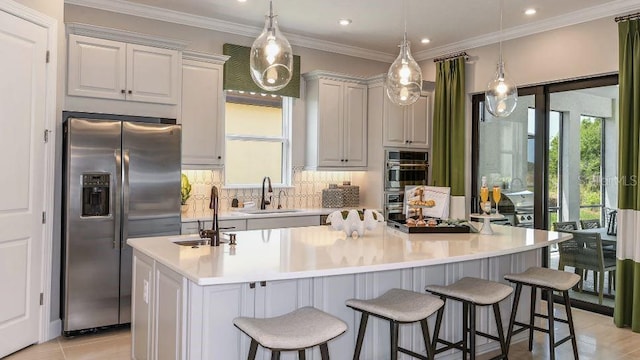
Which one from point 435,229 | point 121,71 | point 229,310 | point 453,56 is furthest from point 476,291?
point 453,56

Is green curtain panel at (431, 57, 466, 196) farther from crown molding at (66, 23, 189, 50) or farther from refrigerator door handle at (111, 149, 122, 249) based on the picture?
refrigerator door handle at (111, 149, 122, 249)

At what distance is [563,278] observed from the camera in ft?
11.1

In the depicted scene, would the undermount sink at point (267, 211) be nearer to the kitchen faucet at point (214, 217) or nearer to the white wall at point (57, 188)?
the white wall at point (57, 188)

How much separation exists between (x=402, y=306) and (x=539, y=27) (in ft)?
13.0

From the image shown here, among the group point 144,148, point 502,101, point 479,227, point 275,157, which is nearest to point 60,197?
point 144,148

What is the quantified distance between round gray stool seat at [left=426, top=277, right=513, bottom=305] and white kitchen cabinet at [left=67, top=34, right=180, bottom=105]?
3.00m

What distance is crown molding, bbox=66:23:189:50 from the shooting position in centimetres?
416

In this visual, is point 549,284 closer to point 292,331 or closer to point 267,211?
point 292,331

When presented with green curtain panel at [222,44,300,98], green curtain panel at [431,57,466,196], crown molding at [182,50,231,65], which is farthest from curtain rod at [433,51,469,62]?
crown molding at [182,50,231,65]

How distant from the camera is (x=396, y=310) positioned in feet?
8.32

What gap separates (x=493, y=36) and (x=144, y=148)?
4011 millimetres

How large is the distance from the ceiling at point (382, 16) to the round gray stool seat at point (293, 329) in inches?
131

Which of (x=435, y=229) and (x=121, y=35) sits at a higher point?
(x=121, y=35)

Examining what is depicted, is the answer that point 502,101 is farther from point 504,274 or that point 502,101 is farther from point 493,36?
point 493,36
